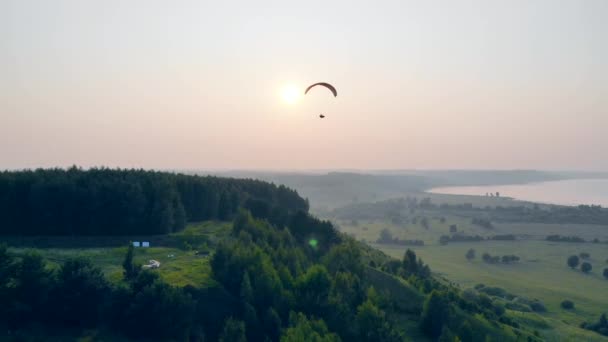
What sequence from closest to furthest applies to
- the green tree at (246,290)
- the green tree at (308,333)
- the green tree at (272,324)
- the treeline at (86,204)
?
1. the green tree at (308,333)
2. the green tree at (272,324)
3. the green tree at (246,290)
4. the treeline at (86,204)

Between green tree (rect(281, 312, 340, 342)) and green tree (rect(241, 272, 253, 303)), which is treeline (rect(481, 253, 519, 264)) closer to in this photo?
green tree (rect(241, 272, 253, 303))

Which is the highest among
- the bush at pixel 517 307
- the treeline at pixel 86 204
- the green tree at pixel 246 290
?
the treeline at pixel 86 204

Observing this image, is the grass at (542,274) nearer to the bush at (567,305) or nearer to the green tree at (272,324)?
the bush at (567,305)

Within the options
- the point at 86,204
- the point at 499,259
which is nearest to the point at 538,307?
the point at 499,259

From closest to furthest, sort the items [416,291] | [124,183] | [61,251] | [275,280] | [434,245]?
[275,280] < [61,251] < [416,291] < [124,183] < [434,245]

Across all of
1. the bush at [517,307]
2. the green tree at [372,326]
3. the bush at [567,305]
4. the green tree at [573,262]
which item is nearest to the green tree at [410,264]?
the bush at [517,307]

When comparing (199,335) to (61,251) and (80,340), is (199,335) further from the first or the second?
(61,251)

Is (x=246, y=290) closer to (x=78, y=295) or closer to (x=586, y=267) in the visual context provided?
(x=78, y=295)

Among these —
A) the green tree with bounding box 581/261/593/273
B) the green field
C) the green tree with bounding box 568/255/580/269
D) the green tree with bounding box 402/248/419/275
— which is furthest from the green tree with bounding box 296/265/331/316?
the green tree with bounding box 568/255/580/269

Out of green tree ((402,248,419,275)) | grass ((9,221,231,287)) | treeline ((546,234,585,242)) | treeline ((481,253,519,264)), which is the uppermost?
grass ((9,221,231,287))

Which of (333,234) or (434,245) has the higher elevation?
(333,234)

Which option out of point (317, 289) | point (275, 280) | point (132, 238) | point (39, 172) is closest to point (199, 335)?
point (275, 280)
